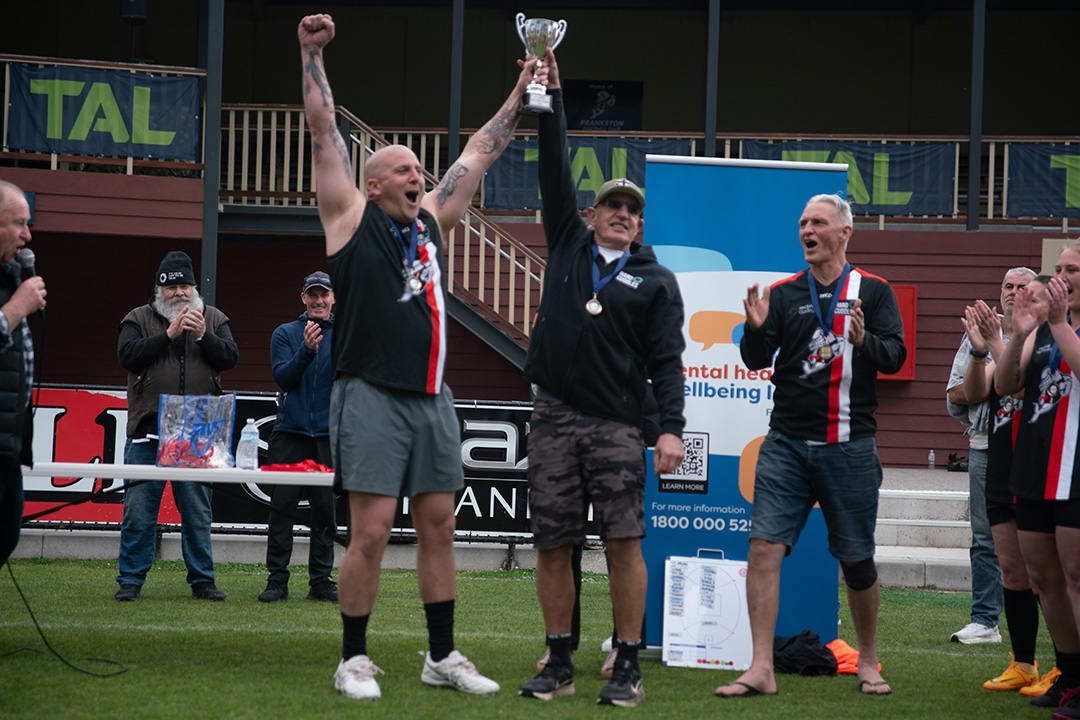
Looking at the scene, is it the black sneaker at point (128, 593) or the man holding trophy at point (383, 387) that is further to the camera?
the black sneaker at point (128, 593)

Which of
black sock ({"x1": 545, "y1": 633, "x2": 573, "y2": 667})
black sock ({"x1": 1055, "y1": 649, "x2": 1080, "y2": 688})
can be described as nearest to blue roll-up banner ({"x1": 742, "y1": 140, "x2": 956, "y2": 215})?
black sock ({"x1": 1055, "y1": 649, "x2": 1080, "y2": 688})

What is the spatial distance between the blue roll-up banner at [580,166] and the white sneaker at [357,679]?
9248 millimetres

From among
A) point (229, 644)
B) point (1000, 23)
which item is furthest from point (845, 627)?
point (1000, 23)

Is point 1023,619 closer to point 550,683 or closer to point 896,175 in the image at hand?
point 550,683

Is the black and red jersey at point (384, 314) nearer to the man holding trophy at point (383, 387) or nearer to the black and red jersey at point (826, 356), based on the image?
the man holding trophy at point (383, 387)

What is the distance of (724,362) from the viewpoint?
16.0 feet

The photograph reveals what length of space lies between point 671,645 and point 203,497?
3024mm

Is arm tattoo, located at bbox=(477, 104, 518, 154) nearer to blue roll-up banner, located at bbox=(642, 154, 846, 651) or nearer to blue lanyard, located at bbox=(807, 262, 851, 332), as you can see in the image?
blue roll-up banner, located at bbox=(642, 154, 846, 651)

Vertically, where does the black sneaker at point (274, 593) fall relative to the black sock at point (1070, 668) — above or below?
below

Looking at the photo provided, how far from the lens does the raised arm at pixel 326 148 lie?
3.75m

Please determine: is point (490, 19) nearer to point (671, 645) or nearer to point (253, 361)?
point (253, 361)

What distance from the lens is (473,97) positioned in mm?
16078

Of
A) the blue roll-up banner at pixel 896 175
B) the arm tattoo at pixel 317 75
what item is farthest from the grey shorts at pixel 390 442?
the blue roll-up banner at pixel 896 175

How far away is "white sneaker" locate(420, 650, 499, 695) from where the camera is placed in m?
3.73
